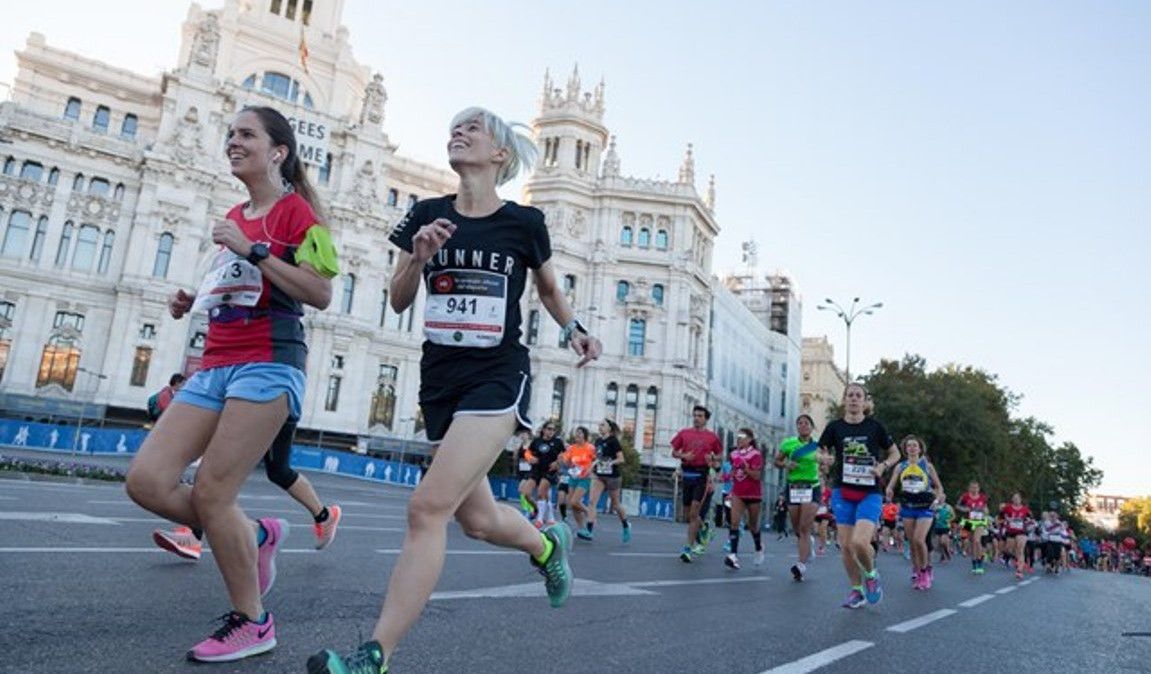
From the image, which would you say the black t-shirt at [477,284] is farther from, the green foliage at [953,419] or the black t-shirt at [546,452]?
the green foliage at [953,419]

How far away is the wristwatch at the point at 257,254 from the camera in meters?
3.12

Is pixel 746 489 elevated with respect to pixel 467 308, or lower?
lower

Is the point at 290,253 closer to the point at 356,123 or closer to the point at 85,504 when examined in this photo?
the point at 85,504

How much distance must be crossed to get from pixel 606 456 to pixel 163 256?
38.1 metres

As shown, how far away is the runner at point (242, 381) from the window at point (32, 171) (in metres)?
47.8

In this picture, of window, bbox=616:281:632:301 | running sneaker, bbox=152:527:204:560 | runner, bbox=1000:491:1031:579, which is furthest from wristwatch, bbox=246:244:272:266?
window, bbox=616:281:632:301

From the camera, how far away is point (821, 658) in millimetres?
4336

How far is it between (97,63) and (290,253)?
182 feet

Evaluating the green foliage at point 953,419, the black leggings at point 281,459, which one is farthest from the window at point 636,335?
the black leggings at point 281,459

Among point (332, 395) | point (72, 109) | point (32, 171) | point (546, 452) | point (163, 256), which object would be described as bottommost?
point (546, 452)

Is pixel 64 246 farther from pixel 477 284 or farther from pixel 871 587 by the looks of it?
pixel 477 284

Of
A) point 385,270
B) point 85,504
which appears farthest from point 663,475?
point 85,504

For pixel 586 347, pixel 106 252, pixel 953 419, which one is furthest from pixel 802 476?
pixel 106 252

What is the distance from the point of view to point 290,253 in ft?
11.2
